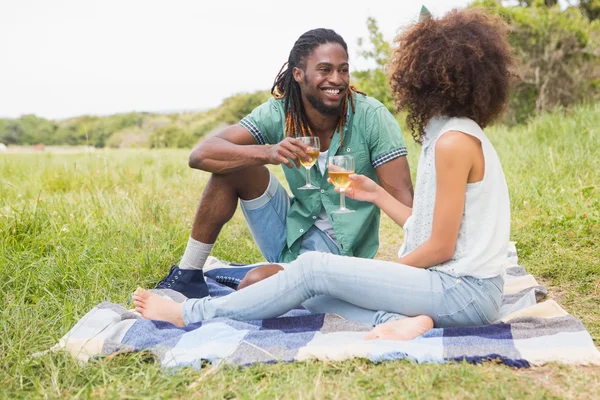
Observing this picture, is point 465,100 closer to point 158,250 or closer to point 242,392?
point 242,392

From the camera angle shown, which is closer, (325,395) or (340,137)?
(325,395)

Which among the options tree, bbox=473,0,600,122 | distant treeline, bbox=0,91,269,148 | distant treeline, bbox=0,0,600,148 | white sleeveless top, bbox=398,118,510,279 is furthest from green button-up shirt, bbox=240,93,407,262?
distant treeline, bbox=0,91,269,148

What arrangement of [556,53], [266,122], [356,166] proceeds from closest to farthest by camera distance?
1. [356,166]
2. [266,122]
3. [556,53]

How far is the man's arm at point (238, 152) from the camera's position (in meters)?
3.38

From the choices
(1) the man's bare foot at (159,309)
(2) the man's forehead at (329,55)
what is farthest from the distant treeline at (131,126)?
(1) the man's bare foot at (159,309)

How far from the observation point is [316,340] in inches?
111

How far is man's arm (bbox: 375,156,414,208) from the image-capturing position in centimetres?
373

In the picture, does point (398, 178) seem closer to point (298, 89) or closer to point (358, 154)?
point (358, 154)

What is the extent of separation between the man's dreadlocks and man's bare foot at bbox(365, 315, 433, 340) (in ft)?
4.58

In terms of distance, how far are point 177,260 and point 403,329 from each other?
2.10 meters

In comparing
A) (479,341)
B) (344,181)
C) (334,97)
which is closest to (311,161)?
(344,181)

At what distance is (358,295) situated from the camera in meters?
2.89

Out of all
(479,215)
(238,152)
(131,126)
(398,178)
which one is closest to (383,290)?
(479,215)

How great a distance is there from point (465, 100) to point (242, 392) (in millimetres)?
1602
